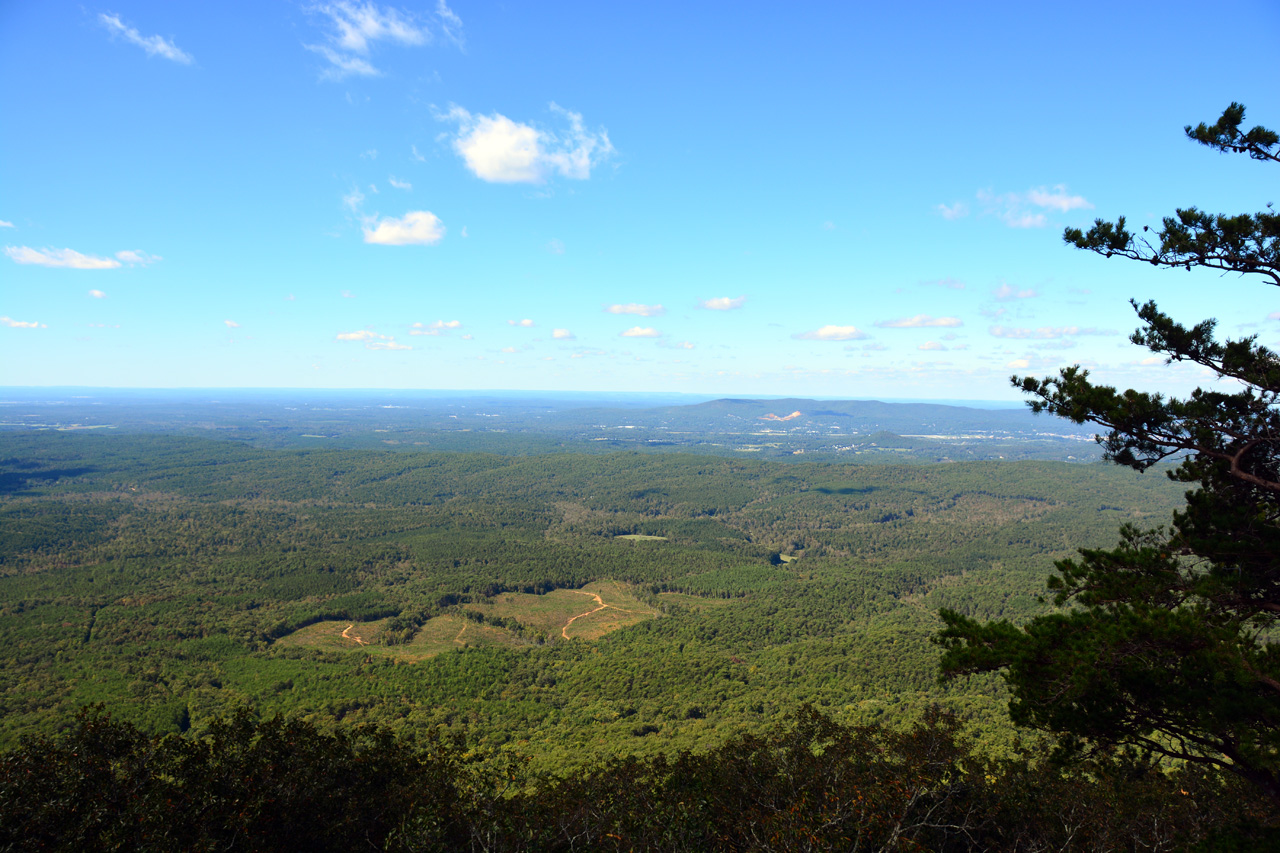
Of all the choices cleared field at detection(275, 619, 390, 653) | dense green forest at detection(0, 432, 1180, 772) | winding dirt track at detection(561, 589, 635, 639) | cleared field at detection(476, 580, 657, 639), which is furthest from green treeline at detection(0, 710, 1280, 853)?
winding dirt track at detection(561, 589, 635, 639)

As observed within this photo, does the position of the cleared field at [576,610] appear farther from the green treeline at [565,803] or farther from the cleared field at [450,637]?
the green treeline at [565,803]

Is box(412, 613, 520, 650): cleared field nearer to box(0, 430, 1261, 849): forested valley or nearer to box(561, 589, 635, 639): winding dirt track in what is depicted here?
box(0, 430, 1261, 849): forested valley

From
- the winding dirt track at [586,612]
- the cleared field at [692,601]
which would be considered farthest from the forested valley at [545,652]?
the winding dirt track at [586,612]

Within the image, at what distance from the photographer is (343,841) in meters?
17.2

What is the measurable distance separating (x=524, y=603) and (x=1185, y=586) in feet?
328

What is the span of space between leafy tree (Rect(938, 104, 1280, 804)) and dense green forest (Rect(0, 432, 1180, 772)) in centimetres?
2614

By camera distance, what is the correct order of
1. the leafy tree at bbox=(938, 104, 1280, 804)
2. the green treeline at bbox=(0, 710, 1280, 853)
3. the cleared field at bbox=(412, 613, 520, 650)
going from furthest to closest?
the cleared field at bbox=(412, 613, 520, 650)
the green treeline at bbox=(0, 710, 1280, 853)
the leafy tree at bbox=(938, 104, 1280, 804)

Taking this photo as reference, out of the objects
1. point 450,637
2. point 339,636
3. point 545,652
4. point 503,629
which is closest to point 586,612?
point 503,629

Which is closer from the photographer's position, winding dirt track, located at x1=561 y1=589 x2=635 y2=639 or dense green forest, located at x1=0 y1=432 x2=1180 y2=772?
dense green forest, located at x1=0 y1=432 x2=1180 y2=772

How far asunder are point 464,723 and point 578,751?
52.7 ft

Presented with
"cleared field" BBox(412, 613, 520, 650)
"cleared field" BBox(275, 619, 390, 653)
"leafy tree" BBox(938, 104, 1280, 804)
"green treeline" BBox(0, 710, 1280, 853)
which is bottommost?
"cleared field" BBox(412, 613, 520, 650)

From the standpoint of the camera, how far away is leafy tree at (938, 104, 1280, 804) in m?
10.7

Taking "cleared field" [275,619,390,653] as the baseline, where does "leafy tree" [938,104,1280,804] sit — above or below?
above

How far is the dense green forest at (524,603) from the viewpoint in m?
57.9
